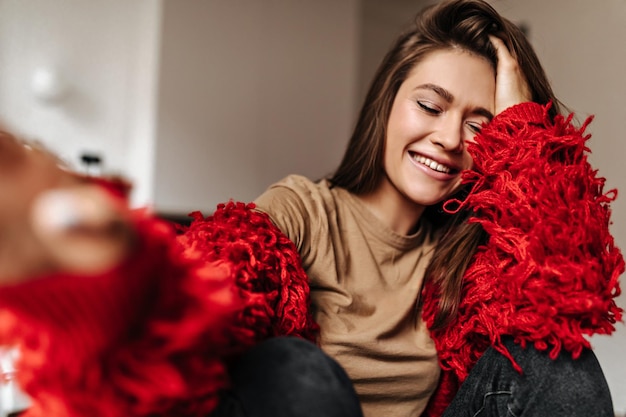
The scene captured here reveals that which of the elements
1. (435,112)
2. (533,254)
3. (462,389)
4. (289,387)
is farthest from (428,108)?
(289,387)

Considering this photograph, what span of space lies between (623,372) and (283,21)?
2.31 metres

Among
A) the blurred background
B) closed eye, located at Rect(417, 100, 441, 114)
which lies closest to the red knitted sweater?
closed eye, located at Rect(417, 100, 441, 114)

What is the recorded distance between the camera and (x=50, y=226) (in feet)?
1.17

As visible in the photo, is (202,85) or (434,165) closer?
(434,165)

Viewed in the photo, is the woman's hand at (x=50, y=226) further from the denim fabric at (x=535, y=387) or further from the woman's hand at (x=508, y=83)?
the woman's hand at (x=508, y=83)

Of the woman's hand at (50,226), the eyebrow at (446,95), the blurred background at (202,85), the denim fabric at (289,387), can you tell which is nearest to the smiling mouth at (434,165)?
the eyebrow at (446,95)

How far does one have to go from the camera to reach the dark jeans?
0.53 m

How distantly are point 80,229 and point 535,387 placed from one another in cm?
61

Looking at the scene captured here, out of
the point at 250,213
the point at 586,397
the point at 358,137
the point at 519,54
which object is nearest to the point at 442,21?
the point at 519,54

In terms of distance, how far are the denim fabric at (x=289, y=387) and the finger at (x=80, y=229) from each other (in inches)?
8.7

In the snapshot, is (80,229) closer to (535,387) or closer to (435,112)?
(535,387)

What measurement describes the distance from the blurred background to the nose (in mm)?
1684

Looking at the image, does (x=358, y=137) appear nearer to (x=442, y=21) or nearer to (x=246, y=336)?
(x=442, y=21)

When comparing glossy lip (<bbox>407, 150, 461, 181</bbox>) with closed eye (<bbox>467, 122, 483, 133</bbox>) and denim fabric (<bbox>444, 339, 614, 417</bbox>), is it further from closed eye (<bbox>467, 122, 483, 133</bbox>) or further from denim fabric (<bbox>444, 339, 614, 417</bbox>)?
denim fabric (<bbox>444, 339, 614, 417</bbox>)
